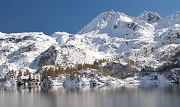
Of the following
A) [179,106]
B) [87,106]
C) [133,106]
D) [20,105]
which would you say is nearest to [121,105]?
[133,106]

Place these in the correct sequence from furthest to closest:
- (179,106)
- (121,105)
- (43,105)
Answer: (43,105), (121,105), (179,106)

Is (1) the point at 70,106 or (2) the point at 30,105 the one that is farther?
(2) the point at 30,105

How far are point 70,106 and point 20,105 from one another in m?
22.8

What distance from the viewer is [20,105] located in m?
119

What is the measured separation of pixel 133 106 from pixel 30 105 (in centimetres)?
4075

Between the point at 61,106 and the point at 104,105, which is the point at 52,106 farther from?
the point at 104,105

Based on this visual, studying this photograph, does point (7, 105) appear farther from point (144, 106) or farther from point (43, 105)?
point (144, 106)

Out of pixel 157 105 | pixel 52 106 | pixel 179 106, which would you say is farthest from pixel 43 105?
pixel 179 106

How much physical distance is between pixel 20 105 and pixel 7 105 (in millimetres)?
5524

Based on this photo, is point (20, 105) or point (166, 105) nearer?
point (166, 105)

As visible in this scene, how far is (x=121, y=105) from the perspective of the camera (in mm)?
107438

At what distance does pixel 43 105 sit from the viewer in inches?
4530

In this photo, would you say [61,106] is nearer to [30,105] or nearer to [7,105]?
[30,105]

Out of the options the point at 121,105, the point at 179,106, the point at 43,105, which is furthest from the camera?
the point at 43,105
